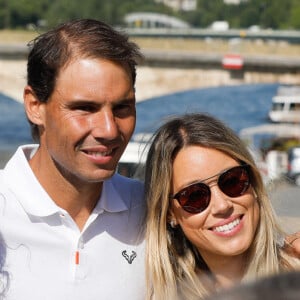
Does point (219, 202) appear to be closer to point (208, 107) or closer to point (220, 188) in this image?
point (220, 188)

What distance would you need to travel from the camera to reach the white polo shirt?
1.38 metres

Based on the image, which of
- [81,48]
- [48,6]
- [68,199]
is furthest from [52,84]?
[48,6]

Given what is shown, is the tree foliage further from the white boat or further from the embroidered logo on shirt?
the embroidered logo on shirt

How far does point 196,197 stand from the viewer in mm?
1354

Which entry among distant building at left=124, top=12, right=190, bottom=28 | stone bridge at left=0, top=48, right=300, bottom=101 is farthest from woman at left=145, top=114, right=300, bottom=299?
distant building at left=124, top=12, right=190, bottom=28

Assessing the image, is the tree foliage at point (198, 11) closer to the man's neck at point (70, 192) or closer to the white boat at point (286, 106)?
the white boat at point (286, 106)

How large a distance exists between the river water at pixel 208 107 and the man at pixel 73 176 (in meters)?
19.8

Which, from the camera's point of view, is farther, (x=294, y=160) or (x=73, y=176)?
(x=294, y=160)

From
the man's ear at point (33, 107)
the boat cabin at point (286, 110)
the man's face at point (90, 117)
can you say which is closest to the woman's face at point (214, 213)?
the man's face at point (90, 117)

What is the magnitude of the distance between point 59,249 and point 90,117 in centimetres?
21

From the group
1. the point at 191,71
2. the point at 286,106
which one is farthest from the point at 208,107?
the point at 191,71

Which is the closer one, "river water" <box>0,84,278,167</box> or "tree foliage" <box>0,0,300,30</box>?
"river water" <box>0,84,278,167</box>

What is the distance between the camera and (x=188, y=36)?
82.4 feet

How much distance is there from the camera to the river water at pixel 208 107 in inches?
882
